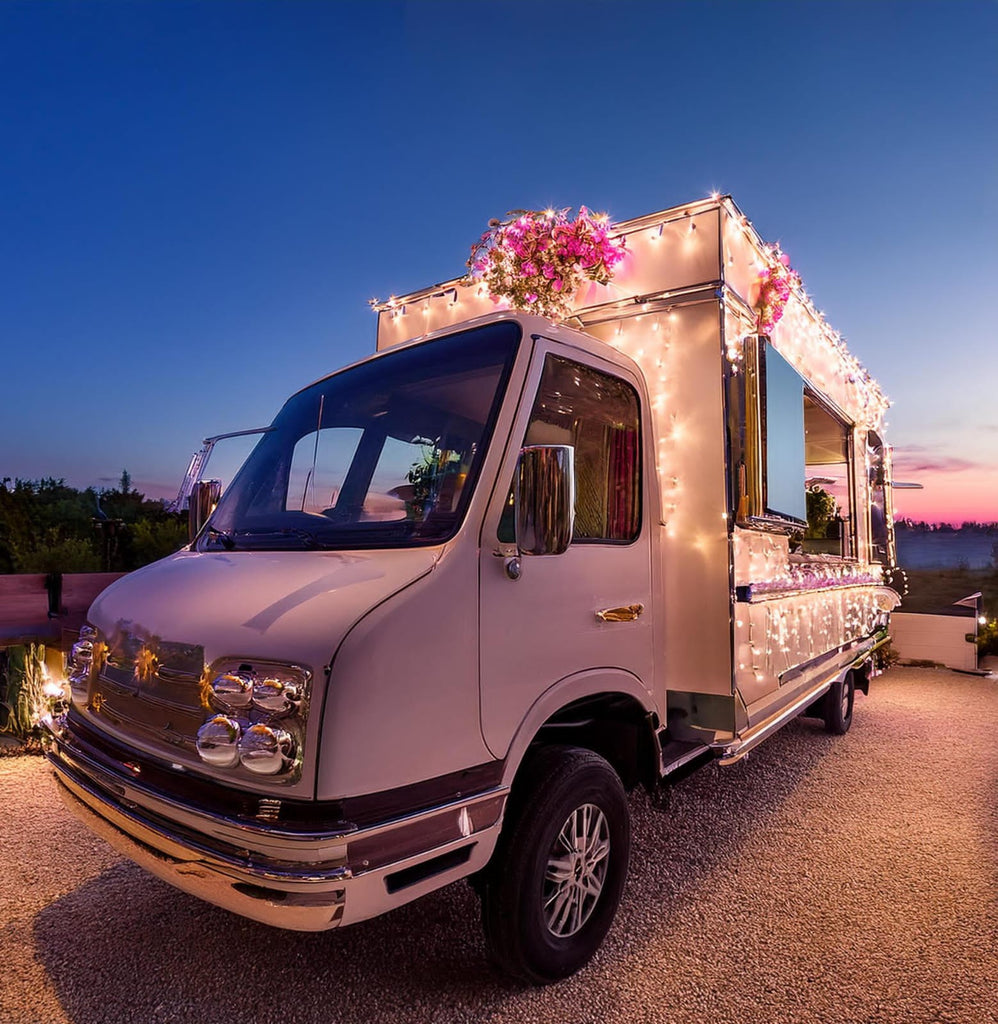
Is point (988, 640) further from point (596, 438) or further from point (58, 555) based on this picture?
point (58, 555)

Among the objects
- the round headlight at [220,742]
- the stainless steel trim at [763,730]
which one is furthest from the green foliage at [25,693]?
the stainless steel trim at [763,730]

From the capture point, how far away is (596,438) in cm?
294

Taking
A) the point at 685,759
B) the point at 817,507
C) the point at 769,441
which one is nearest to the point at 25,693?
the point at 685,759

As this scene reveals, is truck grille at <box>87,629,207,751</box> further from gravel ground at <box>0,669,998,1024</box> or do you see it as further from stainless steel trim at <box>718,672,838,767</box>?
stainless steel trim at <box>718,672,838,767</box>

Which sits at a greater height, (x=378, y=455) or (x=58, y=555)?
(x=378, y=455)

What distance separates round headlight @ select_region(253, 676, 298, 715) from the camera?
5.76ft

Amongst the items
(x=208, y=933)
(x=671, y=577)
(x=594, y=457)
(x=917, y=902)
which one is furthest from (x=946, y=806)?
(x=208, y=933)

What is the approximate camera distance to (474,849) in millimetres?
2045

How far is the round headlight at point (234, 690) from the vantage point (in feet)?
5.94

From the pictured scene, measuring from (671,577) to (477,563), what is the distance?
155 cm

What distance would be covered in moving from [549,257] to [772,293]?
144cm

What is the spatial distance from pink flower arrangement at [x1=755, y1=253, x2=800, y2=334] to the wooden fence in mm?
4928

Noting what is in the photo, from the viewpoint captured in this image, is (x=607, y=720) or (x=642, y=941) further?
(x=607, y=720)

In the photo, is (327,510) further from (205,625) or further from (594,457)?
(594,457)
